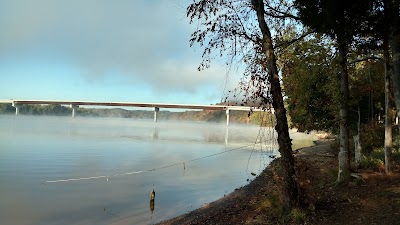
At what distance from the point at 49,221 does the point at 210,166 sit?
19.0m

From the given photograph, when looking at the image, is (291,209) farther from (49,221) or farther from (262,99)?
(49,221)

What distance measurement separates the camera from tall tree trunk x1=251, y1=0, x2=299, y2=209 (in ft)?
28.2

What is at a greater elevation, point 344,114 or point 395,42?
point 395,42

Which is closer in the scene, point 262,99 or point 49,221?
point 262,99

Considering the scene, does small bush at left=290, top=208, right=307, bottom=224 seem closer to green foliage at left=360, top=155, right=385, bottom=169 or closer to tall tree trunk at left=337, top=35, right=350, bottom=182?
tall tree trunk at left=337, top=35, right=350, bottom=182

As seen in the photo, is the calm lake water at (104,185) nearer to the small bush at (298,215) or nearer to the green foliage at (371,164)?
the small bush at (298,215)

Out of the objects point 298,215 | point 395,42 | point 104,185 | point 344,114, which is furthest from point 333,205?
point 104,185

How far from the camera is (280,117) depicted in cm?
860

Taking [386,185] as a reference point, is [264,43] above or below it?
above

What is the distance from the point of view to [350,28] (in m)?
10.4

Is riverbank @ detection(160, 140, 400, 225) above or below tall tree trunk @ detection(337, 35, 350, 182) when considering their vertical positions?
below

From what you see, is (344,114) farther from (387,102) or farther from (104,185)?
(104,185)

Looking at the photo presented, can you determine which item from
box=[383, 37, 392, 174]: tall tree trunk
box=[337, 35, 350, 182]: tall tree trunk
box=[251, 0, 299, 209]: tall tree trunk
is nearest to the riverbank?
box=[251, 0, 299, 209]: tall tree trunk

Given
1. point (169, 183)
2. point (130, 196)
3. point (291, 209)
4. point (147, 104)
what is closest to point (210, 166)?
point (169, 183)
